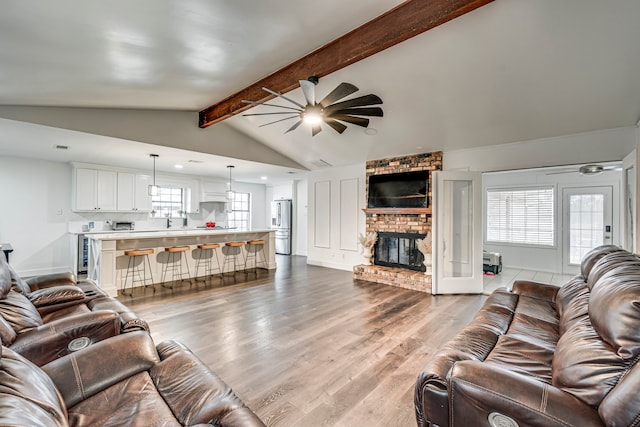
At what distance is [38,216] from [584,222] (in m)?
11.4

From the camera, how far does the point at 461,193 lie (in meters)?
5.12

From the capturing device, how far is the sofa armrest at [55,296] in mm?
2447

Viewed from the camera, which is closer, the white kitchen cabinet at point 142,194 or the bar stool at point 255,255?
the bar stool at point 255,255

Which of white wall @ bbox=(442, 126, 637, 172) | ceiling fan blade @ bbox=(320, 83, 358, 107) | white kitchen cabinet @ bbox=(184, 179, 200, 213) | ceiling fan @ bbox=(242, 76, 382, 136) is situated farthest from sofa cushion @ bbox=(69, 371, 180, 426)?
white kitchen cabinet @ bbox=(184, 179, 200, 213)

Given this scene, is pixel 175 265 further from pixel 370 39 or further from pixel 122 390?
pixel 370 39

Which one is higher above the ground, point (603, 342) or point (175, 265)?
point (603, 342)

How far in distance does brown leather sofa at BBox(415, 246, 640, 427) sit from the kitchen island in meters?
5.01

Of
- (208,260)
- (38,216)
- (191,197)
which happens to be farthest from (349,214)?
(38,216)

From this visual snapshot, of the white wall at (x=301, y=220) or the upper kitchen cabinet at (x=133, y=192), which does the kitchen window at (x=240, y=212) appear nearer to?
the white wall at (x=301, y=220)

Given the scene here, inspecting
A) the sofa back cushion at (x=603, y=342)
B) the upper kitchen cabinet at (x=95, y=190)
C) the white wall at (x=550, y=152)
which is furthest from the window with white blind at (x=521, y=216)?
the upper kitchen cabinet at (x=95, y=190)

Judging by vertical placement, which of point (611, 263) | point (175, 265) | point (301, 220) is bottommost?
point (175, 265)

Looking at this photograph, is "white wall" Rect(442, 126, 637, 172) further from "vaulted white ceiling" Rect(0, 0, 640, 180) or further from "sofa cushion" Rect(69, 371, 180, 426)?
"sofa cushion" Rect(69, 371, 180, 426)

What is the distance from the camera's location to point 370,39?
8.94ft

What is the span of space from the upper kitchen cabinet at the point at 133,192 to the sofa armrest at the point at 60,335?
6.01 m
